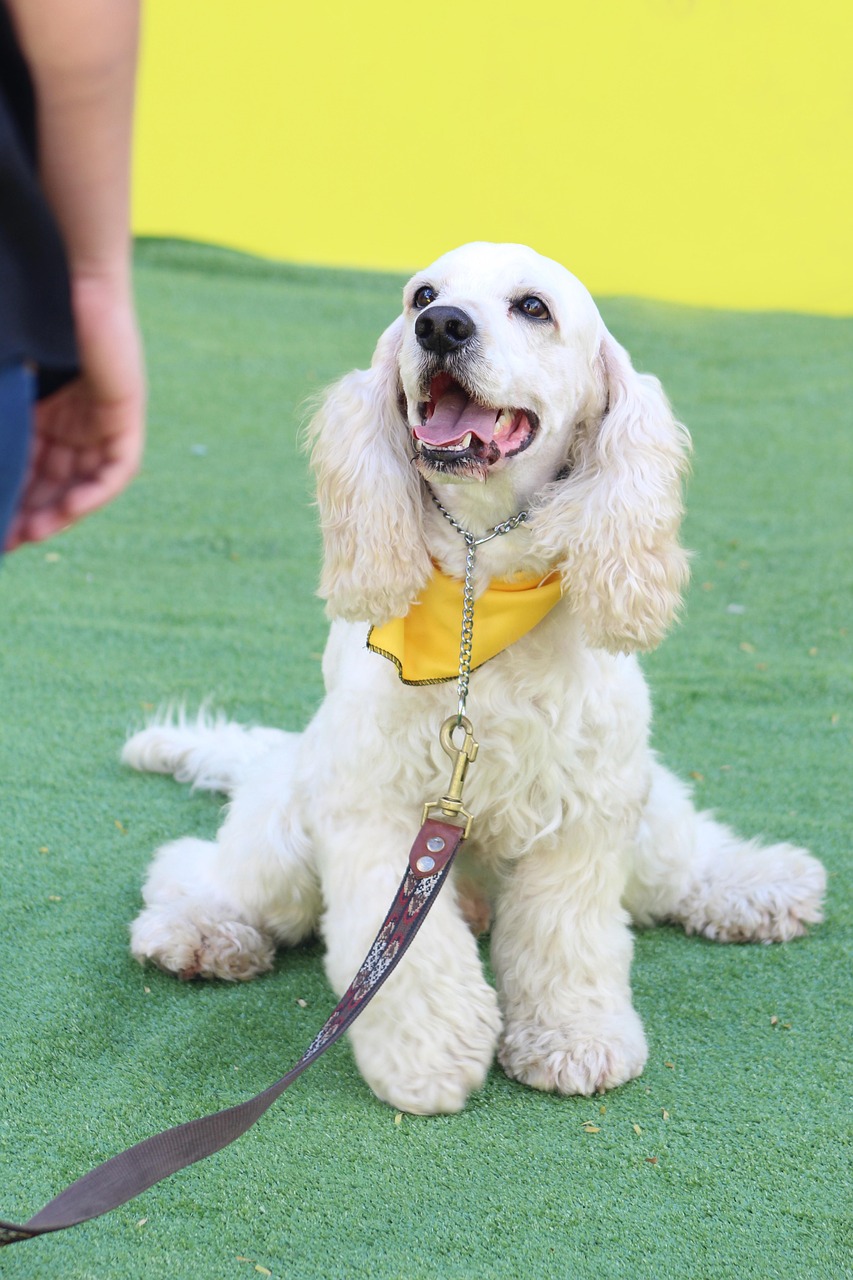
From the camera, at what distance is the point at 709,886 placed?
9.21 feet

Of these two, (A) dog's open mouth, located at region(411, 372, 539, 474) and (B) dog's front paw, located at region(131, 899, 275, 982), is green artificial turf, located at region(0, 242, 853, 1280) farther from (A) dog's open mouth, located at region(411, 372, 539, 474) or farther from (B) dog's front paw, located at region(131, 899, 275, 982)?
(A) dog's open mouth, located at region(411, 372, 539, 474)

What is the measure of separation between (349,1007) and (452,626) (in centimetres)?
62

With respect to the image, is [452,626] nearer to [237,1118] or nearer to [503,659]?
[503,659]

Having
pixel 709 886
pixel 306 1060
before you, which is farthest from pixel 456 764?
pixel 709 886

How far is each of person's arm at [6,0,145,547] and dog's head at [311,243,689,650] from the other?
Answer: 3.01 feet

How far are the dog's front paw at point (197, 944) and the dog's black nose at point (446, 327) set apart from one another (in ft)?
3.98

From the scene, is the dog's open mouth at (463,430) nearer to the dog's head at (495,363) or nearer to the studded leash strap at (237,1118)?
the dog's head at (495,363)

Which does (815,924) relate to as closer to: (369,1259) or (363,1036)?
(363,1036)

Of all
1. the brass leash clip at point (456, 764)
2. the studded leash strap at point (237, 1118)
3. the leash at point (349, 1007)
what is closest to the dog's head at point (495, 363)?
the leash at point (349, 1007)

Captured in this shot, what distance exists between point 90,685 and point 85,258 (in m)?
2.97

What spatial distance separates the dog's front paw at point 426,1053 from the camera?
2.16m

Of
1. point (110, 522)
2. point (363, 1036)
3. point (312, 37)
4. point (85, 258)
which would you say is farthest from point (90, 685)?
point (312, 37)

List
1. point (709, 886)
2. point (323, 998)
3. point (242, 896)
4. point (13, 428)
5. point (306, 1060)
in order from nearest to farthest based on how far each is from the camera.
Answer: point (13, 428) → point (306, 1060) → point (323, 998) → point (242, 896) → point (709, 886)

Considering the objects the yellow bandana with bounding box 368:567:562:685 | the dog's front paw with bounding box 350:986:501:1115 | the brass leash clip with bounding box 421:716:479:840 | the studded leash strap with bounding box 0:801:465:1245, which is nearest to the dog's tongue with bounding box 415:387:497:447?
the yellow bandana with bounding box 368:567:562:685
